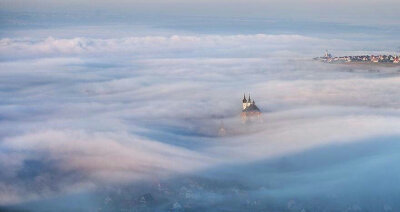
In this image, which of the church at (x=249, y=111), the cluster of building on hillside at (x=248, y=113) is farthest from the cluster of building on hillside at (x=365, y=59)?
the church at (x=249, y=111)

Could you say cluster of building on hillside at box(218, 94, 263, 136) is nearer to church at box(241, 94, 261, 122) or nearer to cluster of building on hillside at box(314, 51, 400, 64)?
church at box(241, 94, 261, 122)

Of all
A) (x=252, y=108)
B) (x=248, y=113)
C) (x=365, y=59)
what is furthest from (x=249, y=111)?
(x=365, y=59)

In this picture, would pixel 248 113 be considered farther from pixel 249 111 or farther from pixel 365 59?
pixel 365 59

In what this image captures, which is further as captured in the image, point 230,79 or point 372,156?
point 230,79

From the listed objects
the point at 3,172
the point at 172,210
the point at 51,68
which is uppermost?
the point at 51,68

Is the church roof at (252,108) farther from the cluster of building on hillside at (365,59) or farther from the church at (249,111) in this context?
the cluster of building on hillside at (365,59)

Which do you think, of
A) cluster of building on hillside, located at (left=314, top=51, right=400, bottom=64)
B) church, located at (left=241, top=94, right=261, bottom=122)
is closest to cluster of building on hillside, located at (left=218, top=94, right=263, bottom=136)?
church, located at (left=241, top=94, right=261, bottom=122)

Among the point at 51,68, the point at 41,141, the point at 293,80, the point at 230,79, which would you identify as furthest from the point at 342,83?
the point at 51,68

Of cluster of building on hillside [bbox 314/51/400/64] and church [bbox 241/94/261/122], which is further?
cluster of building on hillside [bbox 314/51/400/64]

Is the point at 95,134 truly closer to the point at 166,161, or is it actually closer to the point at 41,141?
the point at 41,141
